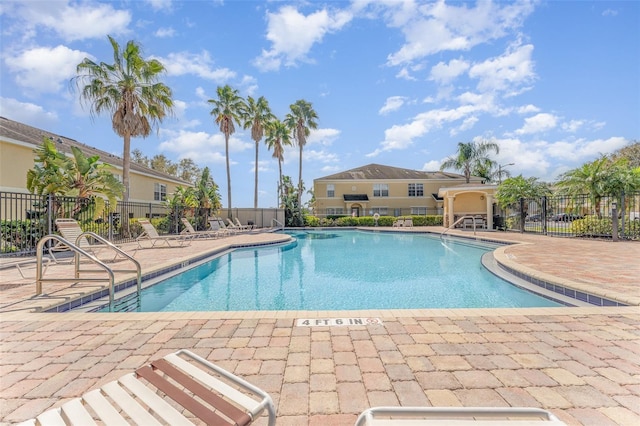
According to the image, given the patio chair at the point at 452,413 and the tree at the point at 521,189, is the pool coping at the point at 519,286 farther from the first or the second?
the tree at the point at 521,189

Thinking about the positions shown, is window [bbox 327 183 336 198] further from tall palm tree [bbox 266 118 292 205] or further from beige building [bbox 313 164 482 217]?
tall palm tree [bbox 266 118 292 205]

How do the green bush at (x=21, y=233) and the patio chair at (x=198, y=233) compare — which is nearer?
the green bush at (x=21, y=233)

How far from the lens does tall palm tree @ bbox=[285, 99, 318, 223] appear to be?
32.2 m

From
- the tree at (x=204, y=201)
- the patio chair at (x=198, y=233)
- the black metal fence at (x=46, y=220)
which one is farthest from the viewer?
the tree at (x=204, y=201)

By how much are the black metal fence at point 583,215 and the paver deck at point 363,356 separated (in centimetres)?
1329

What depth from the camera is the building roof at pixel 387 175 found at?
38344 mm

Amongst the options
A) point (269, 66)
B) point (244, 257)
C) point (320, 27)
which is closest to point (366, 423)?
point (244, 257)

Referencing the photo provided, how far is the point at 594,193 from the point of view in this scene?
603 inches

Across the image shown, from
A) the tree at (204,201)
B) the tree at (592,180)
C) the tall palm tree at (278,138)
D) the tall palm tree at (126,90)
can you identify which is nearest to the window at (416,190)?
the tall palm tree at (278,138)

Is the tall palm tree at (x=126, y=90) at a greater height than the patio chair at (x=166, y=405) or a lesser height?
greater

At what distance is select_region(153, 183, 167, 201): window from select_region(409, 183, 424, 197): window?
27.3 m

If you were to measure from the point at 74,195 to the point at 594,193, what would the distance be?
23.2 m

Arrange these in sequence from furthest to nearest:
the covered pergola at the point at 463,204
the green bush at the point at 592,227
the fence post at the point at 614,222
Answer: the covered pergola at the point at 463,204 → the green bush at the point at 592,227 → the fence post at the point at 614,222

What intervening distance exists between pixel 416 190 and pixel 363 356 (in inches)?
1474
